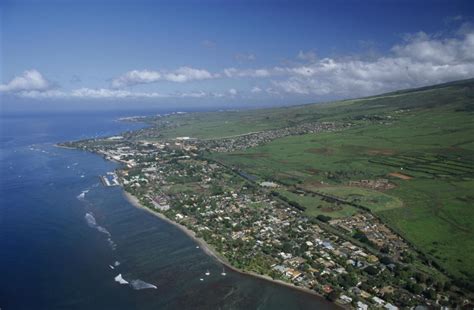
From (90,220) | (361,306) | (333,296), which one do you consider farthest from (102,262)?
(361,306)

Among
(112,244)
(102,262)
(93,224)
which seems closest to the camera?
(102,262)

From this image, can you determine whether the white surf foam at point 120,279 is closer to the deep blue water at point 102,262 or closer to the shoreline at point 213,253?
the deep blue water at point 102,262

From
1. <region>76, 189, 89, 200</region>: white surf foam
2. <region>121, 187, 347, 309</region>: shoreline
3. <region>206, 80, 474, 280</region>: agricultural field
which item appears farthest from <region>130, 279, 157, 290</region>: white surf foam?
<region>76, 189, 89, 200</region>: white surf foam

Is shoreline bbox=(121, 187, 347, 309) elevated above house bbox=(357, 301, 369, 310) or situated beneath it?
elevated above

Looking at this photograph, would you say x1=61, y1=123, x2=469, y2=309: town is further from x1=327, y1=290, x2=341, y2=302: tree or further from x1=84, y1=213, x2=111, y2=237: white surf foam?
x1=84, y1=213, x2=111, y2=237: white surf foam

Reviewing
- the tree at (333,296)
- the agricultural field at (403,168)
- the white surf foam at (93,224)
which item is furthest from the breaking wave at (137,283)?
the agricultural field at (403,168)

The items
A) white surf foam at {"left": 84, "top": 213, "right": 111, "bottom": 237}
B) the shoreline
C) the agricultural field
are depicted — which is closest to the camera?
the shoreline

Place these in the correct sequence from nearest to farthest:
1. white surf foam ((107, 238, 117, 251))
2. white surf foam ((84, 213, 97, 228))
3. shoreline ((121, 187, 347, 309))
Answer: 1. shoreline ((121, 187, 347, 309))
2. white surf foam ((107, 238, 117, 251))
3. white surf foam ((84, 213, 97, 228))

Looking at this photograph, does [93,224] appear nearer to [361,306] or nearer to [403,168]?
[361,306]
